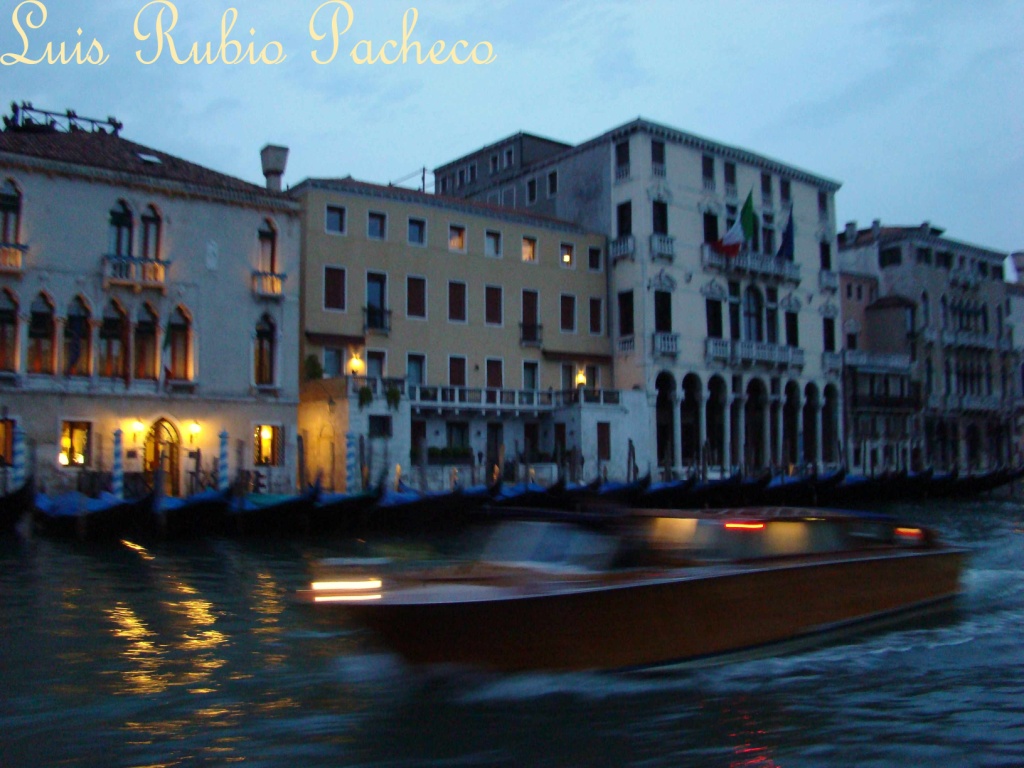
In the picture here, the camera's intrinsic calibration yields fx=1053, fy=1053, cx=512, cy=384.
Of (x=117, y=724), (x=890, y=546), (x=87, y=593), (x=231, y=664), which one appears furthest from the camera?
(x=87, y=593)

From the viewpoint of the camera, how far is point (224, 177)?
20.7 metres

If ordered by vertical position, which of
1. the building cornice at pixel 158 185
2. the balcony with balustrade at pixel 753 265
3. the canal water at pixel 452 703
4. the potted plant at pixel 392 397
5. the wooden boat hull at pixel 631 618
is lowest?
the canal water at pixel 452 703

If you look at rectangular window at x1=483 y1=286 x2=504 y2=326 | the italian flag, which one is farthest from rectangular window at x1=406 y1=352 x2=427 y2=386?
the italian flag

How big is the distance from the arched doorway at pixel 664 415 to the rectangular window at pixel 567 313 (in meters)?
2.52

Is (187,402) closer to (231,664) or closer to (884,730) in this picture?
(231,664)

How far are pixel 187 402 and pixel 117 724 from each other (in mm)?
14483

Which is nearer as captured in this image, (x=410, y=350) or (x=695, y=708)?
(x=695, y=708)

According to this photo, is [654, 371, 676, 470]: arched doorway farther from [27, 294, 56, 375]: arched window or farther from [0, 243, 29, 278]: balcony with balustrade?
[0, 243, 29, 278]: balcony with balustrade

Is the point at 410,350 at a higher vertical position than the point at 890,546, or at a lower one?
higher

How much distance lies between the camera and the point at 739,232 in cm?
2650

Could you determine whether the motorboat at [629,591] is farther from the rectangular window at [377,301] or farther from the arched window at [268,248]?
the rectangular window at [377,301]

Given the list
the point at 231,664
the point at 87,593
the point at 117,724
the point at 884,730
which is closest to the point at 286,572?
the point at 87,593

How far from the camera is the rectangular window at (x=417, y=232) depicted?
76.5 ft

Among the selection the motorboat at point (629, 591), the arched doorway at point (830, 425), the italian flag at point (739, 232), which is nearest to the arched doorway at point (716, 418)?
the italian flag at point (739, 232)
